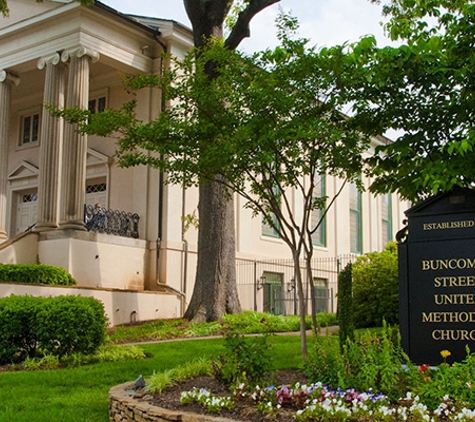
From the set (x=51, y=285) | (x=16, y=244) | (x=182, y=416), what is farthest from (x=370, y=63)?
(x=16, y=244)

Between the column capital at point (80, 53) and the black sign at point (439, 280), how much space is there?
49.8ft

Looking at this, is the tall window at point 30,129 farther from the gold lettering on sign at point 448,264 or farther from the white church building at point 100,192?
the gold lettering on sign at point 448,264

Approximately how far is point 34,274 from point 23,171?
1032cm

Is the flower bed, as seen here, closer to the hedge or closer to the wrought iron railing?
the hedge

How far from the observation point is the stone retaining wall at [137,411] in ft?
20.8

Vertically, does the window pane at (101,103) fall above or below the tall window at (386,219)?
above

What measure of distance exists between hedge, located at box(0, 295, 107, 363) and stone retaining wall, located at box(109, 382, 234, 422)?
12.4 ft

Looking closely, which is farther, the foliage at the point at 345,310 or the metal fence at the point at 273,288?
the metal fence at the point at 273,288

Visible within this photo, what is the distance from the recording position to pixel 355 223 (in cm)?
3494

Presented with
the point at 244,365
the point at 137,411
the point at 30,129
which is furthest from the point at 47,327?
the point at 30,129

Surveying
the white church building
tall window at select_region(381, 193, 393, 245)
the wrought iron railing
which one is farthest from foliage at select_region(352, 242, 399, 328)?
tall window at select_region(381, 193, 393, 245)

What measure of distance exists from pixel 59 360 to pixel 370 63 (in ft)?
24.2

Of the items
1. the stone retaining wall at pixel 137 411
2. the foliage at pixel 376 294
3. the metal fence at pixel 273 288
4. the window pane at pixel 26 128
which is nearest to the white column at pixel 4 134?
the window pane at pixel 26 128

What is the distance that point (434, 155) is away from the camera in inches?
339
